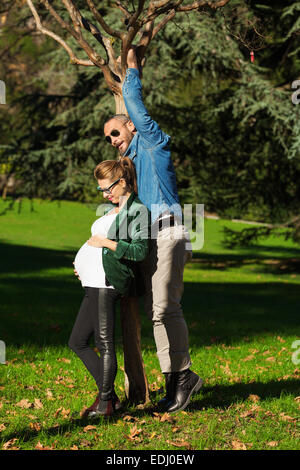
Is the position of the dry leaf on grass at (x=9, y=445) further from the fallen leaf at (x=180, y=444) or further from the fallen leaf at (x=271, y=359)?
the fallen leaf at (x=271, y=359)

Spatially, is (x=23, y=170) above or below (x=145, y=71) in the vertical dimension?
below

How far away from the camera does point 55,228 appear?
31.3 meters

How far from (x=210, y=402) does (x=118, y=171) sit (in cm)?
196

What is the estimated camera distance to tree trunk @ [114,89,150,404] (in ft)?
16.1


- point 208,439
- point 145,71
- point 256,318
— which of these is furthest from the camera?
point 145,71

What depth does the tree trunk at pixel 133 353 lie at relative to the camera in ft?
16.1

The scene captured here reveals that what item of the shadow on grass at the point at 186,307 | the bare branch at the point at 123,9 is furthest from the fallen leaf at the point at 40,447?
the shadow on grass at the point at 186,307

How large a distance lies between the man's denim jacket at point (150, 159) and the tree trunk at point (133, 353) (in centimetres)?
79

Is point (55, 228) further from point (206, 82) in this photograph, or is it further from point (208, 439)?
point (208, 439)

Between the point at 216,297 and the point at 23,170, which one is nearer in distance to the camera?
the point at 216,297

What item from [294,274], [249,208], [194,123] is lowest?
[294,274]

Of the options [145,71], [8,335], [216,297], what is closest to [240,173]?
[145,71]
